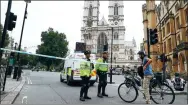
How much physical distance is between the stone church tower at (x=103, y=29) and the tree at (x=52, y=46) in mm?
20622

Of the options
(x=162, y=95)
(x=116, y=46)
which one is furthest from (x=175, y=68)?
(x=116, y=46)

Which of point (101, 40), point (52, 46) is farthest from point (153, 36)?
point (101, 40)

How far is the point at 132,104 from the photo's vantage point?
688cm

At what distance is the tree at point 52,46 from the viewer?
7406 centimetres

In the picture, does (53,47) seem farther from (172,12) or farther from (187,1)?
(187,1)

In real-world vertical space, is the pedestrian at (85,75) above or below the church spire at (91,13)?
below

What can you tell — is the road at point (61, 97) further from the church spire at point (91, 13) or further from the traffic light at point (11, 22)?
the church spire at point (91, 13)

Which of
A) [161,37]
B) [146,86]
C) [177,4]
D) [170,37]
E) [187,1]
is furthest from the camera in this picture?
[161,37]

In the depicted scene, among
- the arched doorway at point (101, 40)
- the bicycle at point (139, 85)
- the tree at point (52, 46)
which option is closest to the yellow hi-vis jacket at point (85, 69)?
the bicycle at point (139, 85)

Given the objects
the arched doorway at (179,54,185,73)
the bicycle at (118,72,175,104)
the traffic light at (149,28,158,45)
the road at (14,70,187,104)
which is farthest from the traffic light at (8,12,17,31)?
the arched doorway at (179,54,185,73)

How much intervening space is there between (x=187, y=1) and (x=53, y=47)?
5372 cm

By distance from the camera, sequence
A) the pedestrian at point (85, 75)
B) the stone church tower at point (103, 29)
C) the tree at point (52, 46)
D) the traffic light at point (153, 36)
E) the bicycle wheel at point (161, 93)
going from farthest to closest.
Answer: the stone church tower at point (103, 29) < the tree at point (52, 46) < the traffic light at point (153, 36) < the pedestrian at point (85, 75) < the bicycle wheel at point (161, 93)

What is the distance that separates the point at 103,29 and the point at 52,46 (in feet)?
106

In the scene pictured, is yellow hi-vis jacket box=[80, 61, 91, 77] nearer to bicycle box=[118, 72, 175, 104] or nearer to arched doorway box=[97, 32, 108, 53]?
bicycle box=[118, 72, 175, 104]
